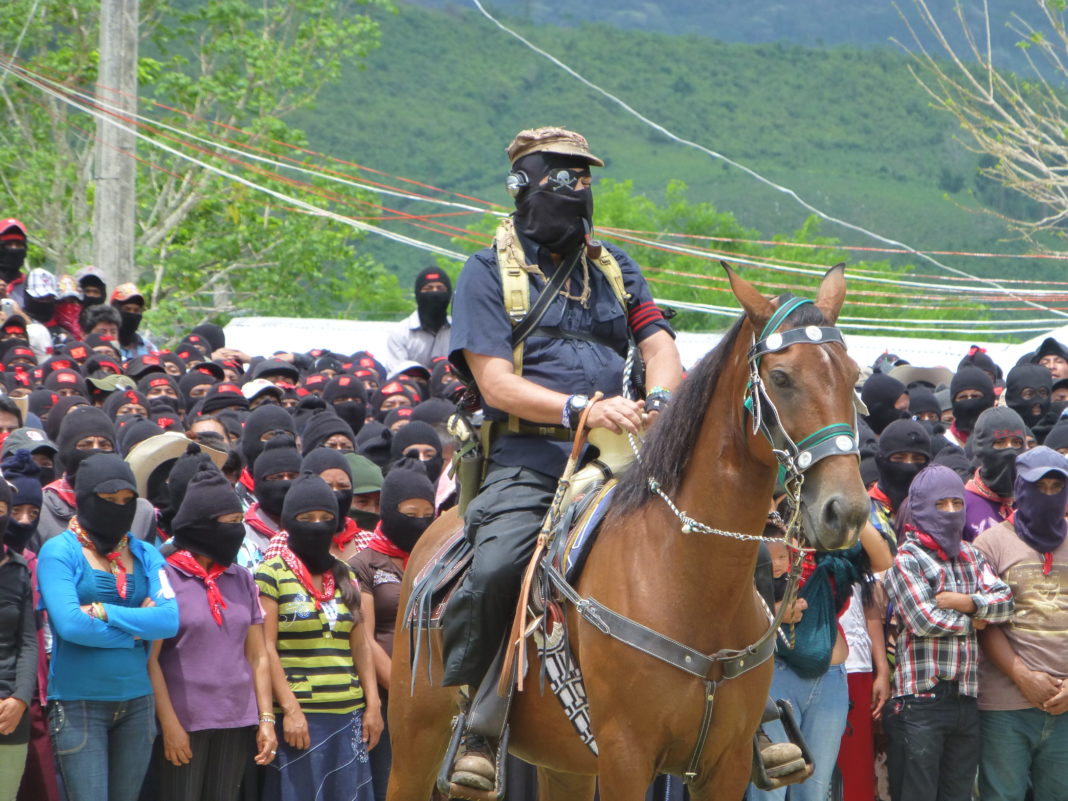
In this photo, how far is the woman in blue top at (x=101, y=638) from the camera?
8.27m

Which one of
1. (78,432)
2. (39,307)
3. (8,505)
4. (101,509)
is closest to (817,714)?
(101,509)

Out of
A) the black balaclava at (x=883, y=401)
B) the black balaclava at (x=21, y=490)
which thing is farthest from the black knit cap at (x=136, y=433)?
the black balaclava at (x=883, y=401)

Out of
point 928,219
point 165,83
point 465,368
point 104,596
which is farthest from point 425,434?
point 928,219

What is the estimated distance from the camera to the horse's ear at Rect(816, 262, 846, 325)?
Result: 19.3ft

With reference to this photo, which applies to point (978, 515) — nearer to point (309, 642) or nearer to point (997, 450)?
point (997, 450)

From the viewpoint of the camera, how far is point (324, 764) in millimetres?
9055

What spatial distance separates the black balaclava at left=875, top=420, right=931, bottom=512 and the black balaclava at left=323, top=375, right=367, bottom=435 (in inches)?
195

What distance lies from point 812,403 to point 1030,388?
856 cm

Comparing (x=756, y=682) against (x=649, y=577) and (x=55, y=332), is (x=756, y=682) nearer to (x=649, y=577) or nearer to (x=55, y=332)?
(x=649, y=577)

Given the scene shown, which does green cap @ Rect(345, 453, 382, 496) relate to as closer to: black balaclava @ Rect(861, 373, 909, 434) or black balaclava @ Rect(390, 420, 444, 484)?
black balaclava @ Rect(390, 420, 444, 484)

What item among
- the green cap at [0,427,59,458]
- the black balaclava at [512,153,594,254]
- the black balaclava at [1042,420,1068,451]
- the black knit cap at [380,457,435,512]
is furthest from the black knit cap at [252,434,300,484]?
the black balaclava at [1042,420,1068,451]

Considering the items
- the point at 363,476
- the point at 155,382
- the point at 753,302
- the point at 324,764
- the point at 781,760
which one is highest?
the point at 753,302

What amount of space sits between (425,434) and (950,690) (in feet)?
14.0

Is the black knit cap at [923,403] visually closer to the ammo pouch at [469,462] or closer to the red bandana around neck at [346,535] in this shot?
the red bandana around neck at [346,535]
